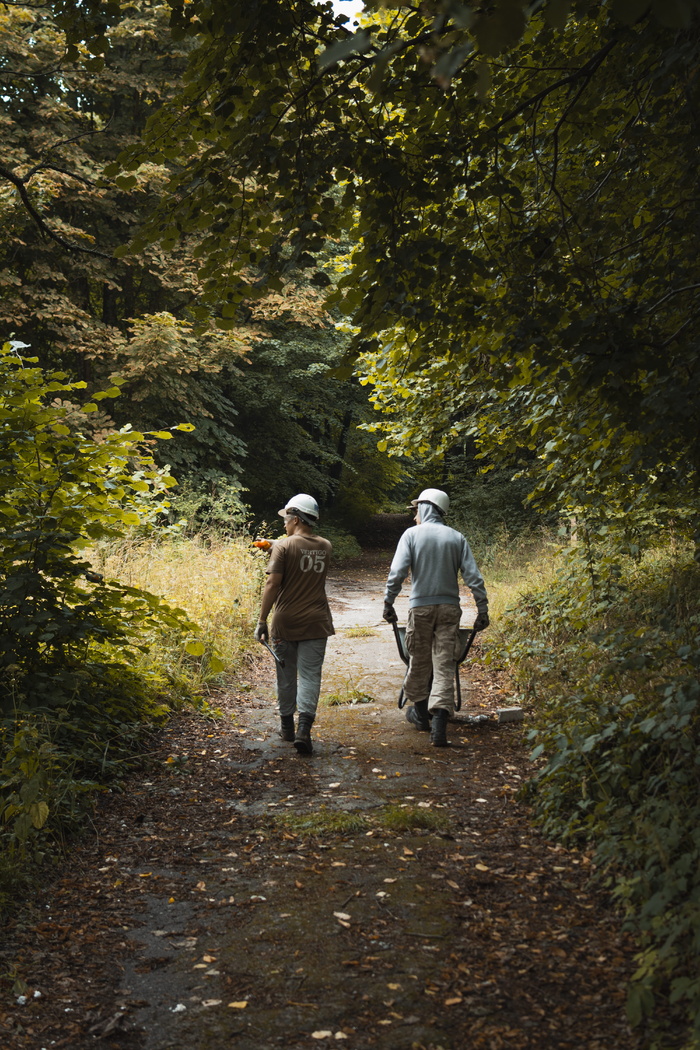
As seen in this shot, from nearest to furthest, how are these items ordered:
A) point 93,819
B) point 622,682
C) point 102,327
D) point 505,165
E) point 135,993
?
point 135,993, point 93,819, point 505,165, point 622,682, point 102,327

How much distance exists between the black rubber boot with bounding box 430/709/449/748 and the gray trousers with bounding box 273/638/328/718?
102 centimetres

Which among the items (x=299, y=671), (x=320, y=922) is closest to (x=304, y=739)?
(x=299, y=671)

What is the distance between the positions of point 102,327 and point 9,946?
43.4 feet

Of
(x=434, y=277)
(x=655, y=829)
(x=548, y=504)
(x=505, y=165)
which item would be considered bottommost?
(x=655, y=829)

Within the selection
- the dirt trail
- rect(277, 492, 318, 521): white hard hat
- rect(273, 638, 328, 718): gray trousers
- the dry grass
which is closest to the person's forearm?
rect(273, 638, 328, 718): gray trousers

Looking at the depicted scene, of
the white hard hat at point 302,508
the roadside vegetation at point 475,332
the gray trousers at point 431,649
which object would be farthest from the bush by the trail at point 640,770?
the white hard hat at point 302,508

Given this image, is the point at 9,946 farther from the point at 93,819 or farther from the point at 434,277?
the point at 434,277

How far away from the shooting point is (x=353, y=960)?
332cm

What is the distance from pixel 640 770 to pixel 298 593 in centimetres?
328

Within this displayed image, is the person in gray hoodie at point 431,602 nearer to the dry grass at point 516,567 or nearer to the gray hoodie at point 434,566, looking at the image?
the gray hoodie at point 434,566

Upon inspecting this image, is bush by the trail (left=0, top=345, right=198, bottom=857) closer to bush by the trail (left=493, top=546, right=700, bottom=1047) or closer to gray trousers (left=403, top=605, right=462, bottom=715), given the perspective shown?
gray trousers (left=403, top=605, right=462, bottom=715)

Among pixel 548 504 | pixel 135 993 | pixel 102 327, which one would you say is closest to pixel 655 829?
pixel 135 993

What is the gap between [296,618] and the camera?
22.0 ft

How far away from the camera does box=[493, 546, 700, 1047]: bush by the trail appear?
9.75 feet
